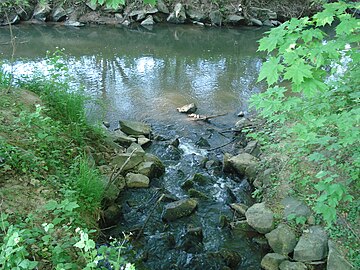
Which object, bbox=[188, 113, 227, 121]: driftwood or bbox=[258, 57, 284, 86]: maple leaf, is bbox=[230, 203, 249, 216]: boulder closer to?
bbox=[258, 57, 284, 86]: maple leaf

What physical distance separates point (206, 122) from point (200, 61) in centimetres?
480

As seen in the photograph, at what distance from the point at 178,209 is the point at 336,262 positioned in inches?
79.4

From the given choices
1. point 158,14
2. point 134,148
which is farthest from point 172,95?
point 158,14

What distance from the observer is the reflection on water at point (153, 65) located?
845cm

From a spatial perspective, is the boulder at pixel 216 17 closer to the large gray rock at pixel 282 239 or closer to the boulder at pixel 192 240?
the boulder at pixel 192 240

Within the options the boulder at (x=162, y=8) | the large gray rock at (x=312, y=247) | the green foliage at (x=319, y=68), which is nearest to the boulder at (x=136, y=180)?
the green foliage at (x=319, y=68)

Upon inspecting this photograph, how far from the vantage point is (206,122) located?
299 inches

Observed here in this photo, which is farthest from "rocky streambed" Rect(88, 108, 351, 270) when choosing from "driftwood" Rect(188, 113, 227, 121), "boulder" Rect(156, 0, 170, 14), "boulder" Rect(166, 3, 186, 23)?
"boulder" Rect(156, 0, 170, 14)

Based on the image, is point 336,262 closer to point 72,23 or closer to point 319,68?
point 319,68

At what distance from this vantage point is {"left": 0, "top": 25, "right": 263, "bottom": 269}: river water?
429cm

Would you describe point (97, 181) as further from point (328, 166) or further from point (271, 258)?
point (328, 166)

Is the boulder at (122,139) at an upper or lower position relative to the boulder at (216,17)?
lower

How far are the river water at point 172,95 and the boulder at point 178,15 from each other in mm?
868

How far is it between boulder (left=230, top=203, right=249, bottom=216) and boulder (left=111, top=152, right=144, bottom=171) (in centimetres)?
166
